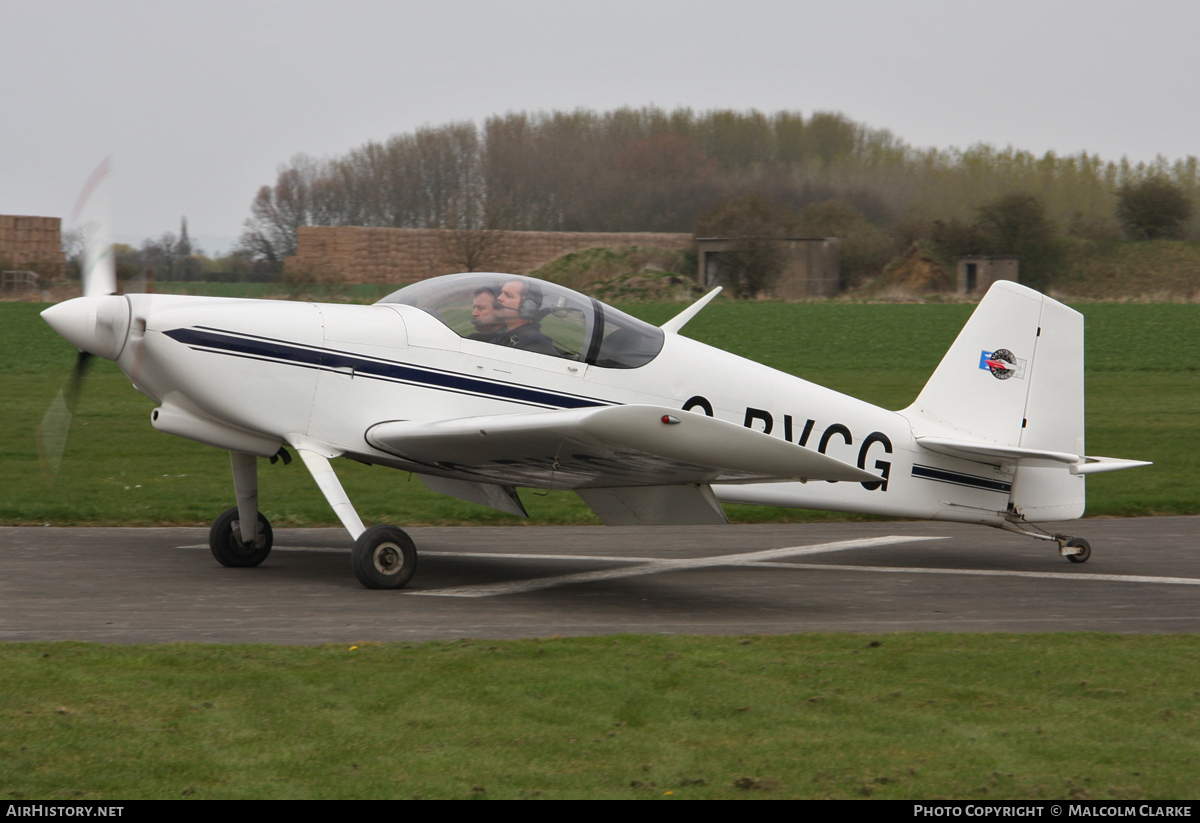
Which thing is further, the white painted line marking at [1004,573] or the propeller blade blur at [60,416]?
the white painted line marking at [1004,573]

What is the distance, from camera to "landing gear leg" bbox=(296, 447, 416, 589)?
24.5 feet

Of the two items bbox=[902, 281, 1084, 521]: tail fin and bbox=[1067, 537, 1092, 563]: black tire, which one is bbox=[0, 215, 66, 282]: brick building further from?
bbox=[1067, 537, 1092, 563]: black tire

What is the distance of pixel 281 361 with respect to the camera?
25.0 feet

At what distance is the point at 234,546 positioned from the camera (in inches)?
332

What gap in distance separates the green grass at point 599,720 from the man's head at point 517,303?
2.75 meters

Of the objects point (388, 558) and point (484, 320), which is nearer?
point (388, 558)

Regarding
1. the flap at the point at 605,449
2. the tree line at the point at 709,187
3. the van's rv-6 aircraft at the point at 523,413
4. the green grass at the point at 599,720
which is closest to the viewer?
the green grass at the point at 599,720

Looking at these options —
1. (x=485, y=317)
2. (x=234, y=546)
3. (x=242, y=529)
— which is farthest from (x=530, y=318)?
(x=234, y=546)

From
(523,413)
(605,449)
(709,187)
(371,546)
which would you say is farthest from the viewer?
(709,187)

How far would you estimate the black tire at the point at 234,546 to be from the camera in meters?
8.41

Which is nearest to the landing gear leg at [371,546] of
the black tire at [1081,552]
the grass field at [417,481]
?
the grass field at [417,481]

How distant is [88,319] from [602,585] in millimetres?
3887

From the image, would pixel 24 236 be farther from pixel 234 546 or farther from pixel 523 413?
pixel 523 413

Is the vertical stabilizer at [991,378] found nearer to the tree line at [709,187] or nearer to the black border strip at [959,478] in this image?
the black border strip at [959,478]
